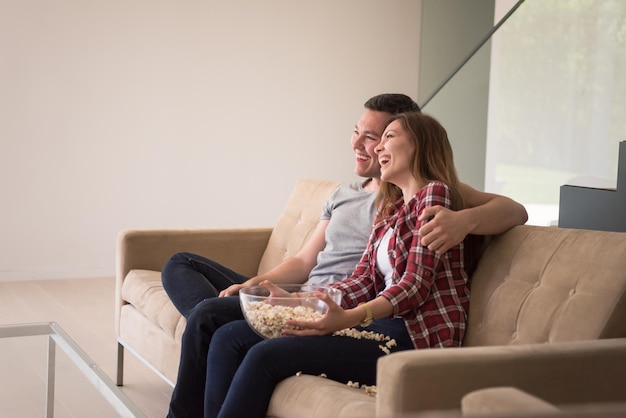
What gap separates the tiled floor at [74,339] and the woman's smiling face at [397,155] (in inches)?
36.5

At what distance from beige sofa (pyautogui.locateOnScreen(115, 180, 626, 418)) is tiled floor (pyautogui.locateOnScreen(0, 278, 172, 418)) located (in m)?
0.43

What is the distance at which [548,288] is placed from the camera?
6.43ft

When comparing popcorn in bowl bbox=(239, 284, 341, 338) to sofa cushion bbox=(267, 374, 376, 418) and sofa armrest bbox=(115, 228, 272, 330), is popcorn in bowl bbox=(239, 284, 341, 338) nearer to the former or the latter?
sofa cushion bbox=(267, 374, 376, 418)

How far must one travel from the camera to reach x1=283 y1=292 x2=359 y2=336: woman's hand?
6.48ft

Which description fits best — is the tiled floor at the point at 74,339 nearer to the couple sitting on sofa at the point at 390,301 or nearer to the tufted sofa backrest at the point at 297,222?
the couple sitting on sofa at the point at 390,301

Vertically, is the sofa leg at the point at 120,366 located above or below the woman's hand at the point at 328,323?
below

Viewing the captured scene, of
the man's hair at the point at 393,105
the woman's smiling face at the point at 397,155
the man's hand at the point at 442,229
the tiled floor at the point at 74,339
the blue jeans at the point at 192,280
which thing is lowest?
the tiled floor at the point at 74,339

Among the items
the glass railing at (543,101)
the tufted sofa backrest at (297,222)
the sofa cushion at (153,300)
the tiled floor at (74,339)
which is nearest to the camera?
the tiled floor at (74,339)

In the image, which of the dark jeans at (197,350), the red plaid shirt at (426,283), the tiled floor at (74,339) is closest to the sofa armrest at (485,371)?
the red plaid shirt at (426,283)

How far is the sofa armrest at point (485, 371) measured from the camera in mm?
1494

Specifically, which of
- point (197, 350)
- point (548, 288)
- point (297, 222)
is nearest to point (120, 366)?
point (297, 222)

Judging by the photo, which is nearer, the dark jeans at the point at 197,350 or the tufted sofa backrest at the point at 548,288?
the tufted sofa backrest at the point at 548,288

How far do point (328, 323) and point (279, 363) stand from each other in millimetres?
149

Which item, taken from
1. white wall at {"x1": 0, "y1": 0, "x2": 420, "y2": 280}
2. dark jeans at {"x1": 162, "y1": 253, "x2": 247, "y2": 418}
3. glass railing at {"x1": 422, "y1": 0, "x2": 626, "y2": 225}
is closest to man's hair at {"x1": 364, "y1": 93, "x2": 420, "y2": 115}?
dark jeans at {"x1": 162, "y1": 253, "x2": 247, "y2": 418}
